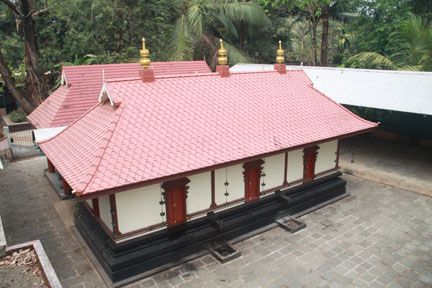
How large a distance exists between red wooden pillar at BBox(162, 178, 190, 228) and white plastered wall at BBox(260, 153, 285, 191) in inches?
115

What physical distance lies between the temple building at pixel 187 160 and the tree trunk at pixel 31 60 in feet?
36.0

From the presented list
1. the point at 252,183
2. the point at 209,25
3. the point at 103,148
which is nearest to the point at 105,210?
the point at 103,148

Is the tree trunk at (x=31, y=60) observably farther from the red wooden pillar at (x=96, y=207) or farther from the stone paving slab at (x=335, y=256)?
the stone paving slab at (x=335, y=256)

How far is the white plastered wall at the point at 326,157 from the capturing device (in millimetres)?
12594

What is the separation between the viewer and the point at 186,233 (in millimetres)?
9516

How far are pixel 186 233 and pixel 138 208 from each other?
1.59 meters

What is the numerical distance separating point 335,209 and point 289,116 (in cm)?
375

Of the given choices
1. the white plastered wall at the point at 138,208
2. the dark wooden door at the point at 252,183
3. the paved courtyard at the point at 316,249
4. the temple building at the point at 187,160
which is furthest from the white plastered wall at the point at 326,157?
the white plastered wall at the point at 138,208

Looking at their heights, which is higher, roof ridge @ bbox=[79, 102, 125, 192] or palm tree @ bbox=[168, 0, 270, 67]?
palm tree @ bbox=[168, 0, 270, 67]

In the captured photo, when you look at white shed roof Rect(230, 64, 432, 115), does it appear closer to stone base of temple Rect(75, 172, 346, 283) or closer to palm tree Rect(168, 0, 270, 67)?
stone base of temple Rect(75, 172, 346, 283)

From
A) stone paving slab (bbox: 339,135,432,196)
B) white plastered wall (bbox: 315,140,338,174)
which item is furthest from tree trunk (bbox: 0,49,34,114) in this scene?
stone paving slab (bbox: 339,135,432,196)

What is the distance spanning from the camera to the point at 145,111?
968 centimetres

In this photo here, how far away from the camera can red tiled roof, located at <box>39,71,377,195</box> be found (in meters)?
8.31

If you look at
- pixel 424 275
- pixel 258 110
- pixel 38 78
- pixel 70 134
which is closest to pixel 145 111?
pixel 70 134
